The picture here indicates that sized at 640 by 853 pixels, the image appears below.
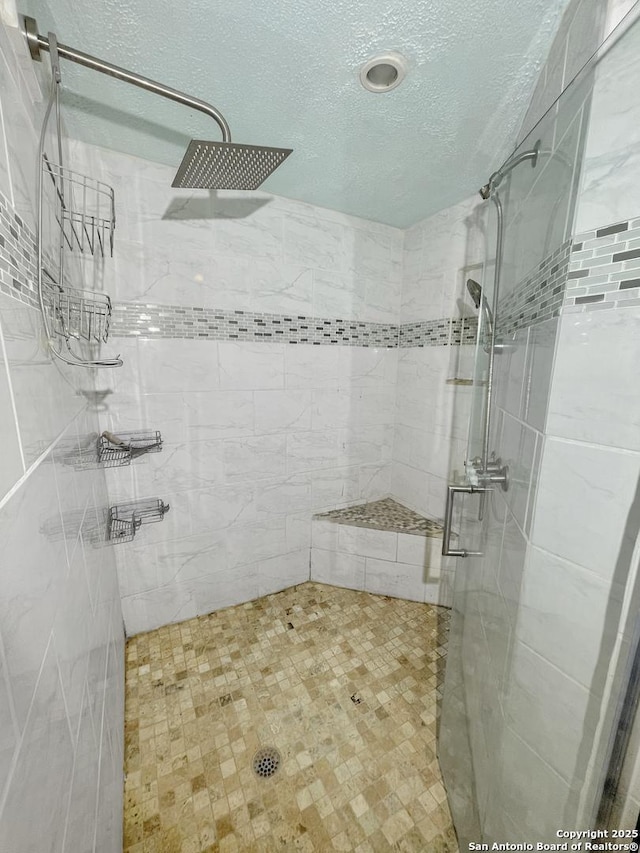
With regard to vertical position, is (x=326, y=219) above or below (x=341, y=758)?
above

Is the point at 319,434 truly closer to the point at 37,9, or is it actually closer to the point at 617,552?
the point at 617,552

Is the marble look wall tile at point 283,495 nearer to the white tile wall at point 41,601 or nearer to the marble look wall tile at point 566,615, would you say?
the white tile wall at point 41,601

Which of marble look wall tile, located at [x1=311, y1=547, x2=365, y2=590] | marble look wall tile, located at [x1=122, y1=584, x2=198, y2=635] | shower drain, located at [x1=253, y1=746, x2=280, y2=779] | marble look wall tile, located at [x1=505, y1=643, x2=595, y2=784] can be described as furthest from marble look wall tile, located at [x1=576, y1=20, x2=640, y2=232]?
marble look wall tile, located at [x1=122, y1=584, x2=198, y2=635]

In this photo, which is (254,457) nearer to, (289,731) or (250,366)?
(250,366)

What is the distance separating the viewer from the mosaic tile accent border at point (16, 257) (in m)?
0.49

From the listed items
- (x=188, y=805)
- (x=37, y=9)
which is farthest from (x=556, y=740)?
(x=37, y=9)

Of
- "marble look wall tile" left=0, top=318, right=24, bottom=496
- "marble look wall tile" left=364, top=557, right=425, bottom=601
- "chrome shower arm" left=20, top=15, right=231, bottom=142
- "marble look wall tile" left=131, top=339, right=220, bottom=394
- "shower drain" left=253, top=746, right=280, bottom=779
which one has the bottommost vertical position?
"shower drain" left=253, top=746, right=280, bottom=779

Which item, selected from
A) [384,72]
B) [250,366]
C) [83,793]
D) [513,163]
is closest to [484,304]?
[513,163]

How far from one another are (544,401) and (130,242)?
5.57 ft

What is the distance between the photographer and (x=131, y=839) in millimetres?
952

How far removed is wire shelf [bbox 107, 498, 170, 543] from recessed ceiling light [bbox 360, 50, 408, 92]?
1.86 m

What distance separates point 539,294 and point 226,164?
2.84 feet

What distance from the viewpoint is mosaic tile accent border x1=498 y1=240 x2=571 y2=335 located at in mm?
637

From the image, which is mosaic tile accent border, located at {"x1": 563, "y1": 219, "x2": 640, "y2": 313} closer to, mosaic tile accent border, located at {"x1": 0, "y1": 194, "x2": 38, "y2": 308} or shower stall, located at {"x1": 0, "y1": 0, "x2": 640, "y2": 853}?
shower stall, located at {"x1": 0, "y1": 0, "x2": 640, "y2": 853}
